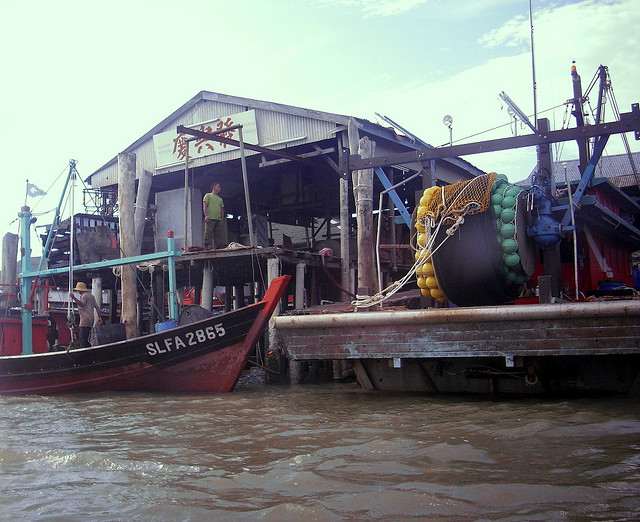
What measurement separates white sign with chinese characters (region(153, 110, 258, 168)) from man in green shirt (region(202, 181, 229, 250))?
85.6 inches

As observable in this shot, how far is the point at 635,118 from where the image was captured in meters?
6.38

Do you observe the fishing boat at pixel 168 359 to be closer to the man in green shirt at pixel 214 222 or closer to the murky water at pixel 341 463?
the man in green shirt at pixel 214 222

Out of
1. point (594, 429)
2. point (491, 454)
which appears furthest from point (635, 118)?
point (491, 454)

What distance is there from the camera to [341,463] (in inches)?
166

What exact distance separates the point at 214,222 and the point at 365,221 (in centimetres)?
320

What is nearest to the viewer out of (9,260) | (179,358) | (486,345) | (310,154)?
(486,345)

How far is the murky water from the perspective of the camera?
10.9 feet

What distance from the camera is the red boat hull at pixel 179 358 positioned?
9266 millimetres

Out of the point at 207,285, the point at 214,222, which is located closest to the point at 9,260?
the point at 207,285

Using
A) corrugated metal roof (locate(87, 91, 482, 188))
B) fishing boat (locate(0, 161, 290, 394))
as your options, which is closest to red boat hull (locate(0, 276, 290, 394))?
fishing boat (locate(0, 161, 290, 394))

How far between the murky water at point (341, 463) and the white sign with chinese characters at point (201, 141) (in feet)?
27.9

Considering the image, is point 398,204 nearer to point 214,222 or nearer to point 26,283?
point 214,222

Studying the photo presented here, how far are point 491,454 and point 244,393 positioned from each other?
18.4ft

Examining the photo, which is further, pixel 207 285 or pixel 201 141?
pixel 201 141
